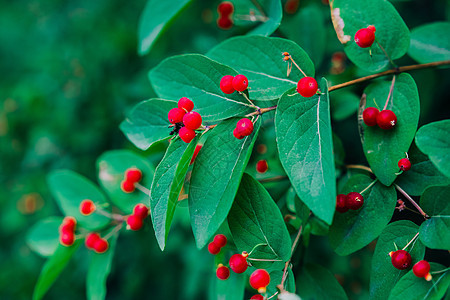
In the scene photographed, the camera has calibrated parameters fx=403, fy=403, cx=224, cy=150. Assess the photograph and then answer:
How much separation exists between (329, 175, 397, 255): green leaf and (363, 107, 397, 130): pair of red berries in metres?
0.15

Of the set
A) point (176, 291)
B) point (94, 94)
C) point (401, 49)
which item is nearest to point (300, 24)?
point (401, 49)

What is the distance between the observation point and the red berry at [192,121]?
938 mm

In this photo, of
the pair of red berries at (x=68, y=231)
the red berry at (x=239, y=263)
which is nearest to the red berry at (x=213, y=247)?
the red berry at (x=239, y=263)

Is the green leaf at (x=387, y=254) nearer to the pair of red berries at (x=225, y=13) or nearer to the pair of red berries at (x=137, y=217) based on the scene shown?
the pair of red berries at (x=137, y=217)

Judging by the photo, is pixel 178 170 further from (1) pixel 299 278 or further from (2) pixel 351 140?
(2) pixel 351 140

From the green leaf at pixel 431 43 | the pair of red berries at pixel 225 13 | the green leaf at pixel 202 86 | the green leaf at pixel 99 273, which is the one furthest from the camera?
the pair of red berries at pixel 225 13

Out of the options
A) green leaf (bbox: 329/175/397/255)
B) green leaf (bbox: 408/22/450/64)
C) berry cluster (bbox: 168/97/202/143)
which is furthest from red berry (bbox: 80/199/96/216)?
green leaf (bbox: 408/22/450/64)

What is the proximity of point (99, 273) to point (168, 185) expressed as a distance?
27.8 inches

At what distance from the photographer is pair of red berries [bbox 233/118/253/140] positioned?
0.93m

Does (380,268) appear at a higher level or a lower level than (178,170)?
lower

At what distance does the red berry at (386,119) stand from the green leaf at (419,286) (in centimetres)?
34

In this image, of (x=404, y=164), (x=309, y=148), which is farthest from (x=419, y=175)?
(x=309, y=148)

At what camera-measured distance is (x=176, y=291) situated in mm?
3039

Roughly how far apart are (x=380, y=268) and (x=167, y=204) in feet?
1.75
